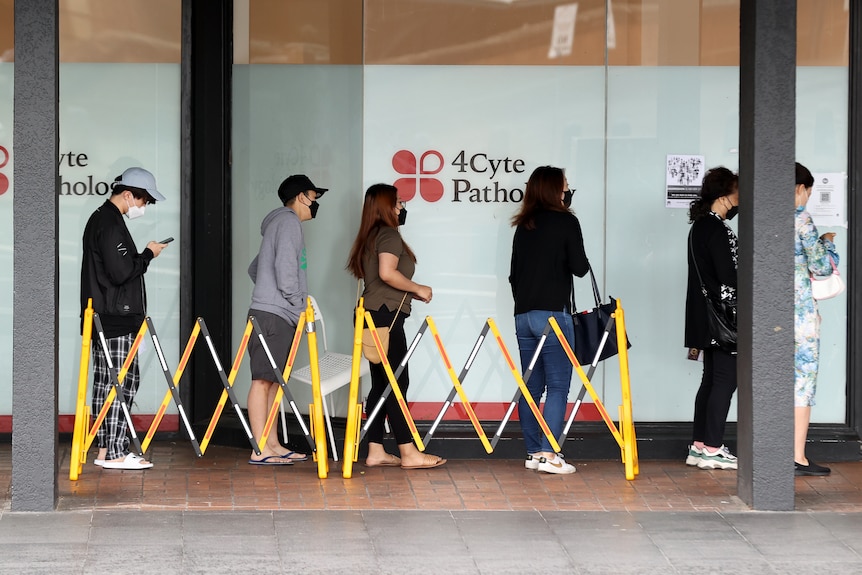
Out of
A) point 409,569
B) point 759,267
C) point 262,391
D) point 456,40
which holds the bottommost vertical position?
point 409,569

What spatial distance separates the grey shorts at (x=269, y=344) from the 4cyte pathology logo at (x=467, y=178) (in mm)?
1411

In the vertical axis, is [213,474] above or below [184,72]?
below

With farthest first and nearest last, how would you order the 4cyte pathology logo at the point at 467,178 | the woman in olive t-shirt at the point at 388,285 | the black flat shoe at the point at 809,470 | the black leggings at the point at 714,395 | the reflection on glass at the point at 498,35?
the 4cyte pathology logo at the point at 467,178 → the reflection on glass at the point at 498,35 → the black leggings at the point at 714,395 → the black flat shoe at the point at 809,470 → the woman in olive t-shirt at the point at 388,285

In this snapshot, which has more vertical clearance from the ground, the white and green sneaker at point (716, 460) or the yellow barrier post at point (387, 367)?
the yellow barrier post at point (387, 367)

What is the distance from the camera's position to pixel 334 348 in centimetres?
966

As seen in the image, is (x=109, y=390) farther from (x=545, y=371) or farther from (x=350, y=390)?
(x=545, y=371)

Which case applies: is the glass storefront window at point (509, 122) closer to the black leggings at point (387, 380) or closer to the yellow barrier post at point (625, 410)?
the black leggings at point (387, 380)

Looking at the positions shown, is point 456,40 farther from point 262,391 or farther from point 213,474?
point 213,474

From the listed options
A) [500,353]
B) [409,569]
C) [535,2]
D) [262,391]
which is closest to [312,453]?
[262,391]

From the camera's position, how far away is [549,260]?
333 inches

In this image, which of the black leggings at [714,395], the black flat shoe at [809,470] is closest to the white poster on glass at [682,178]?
the black leggings at [714,395]

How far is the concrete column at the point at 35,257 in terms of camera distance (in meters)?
7.17

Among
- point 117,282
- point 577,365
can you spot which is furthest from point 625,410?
point 117,282

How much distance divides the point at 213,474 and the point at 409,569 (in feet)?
8.72
